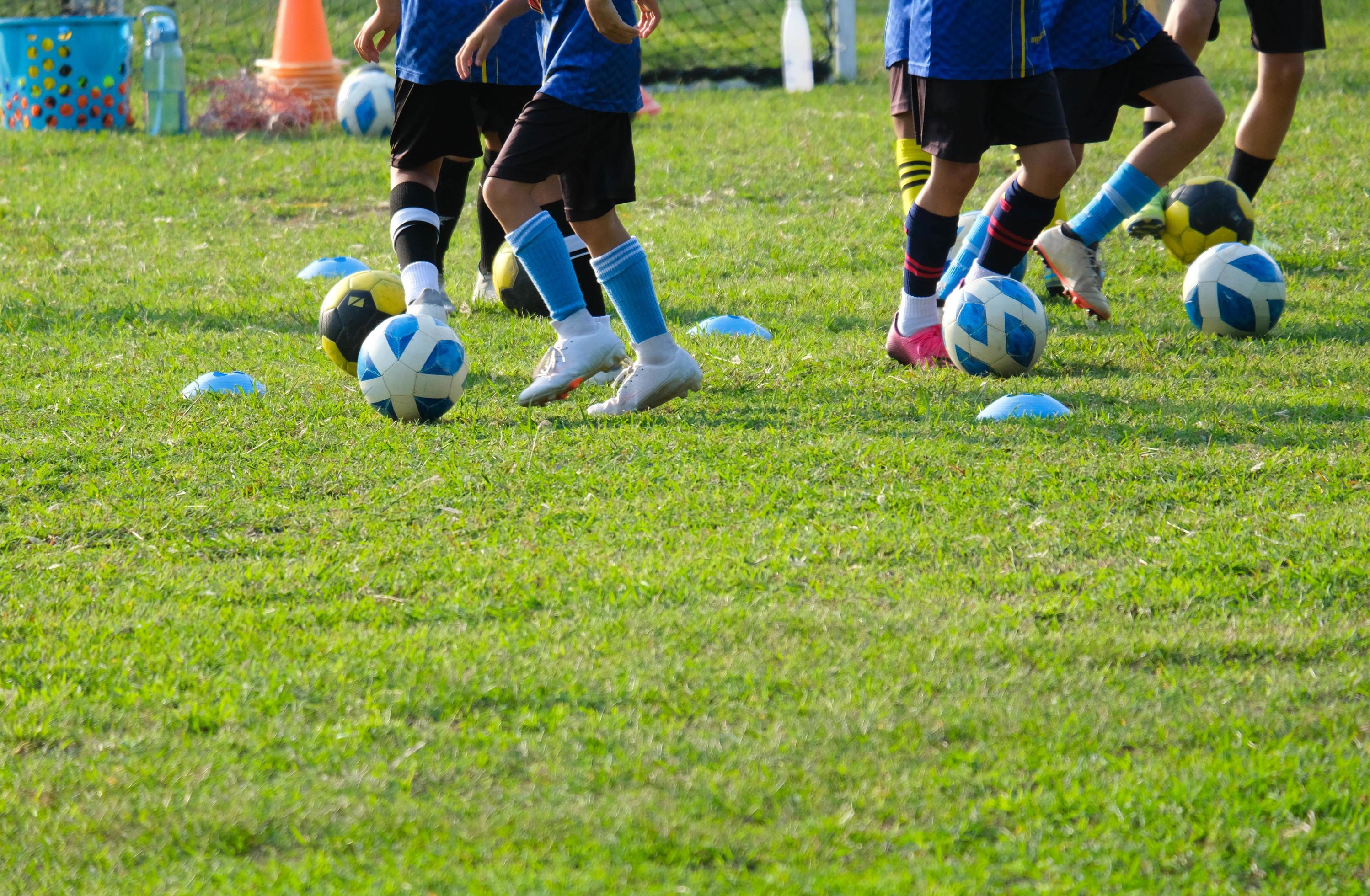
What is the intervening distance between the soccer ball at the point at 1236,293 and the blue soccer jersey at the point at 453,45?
248 centimetres

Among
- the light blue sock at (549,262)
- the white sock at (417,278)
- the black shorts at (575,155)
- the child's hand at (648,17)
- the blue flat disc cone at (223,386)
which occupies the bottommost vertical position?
the blue flat disc cone at (223,386)

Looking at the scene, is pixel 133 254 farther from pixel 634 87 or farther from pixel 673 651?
pixel 673 651

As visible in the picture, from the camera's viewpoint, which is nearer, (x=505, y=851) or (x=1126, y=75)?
(x=505, y=851)

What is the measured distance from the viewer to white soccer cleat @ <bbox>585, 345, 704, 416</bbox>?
14.0 feet

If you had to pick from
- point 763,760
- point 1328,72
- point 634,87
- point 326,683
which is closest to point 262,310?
point 634,87

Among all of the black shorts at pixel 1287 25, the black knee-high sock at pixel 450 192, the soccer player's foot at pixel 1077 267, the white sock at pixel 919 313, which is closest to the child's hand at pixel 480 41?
the black knee-high sock at pixel 450 192

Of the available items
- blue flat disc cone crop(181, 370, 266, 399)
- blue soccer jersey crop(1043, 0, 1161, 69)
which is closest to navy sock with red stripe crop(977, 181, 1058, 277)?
blue soccer jersey crop(1043, 0, 1161, 69)

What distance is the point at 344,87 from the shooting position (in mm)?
10516

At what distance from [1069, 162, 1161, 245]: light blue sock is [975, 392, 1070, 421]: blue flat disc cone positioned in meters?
1.41

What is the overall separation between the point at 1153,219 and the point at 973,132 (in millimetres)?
2005

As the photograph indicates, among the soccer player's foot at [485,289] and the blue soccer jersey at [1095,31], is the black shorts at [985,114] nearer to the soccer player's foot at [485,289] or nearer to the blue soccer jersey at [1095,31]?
the blue soccer jersey at [1095,31]

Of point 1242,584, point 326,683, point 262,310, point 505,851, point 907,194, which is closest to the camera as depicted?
point 505,851

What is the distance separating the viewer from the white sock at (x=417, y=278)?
4.94 meters

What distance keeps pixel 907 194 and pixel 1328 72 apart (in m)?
8.03
